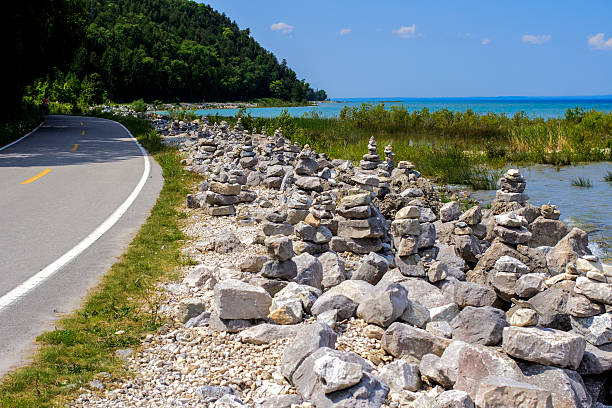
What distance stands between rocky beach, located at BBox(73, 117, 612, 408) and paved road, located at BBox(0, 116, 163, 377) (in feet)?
3.73

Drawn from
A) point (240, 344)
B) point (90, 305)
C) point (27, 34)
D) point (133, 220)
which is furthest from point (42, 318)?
point (27, 34)

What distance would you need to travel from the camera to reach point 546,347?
366 cm

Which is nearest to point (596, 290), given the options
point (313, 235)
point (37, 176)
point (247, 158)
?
point (313, 235)

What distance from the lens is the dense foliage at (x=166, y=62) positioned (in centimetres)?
9462

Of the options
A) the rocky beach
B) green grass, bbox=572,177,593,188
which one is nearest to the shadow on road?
the rocky beach

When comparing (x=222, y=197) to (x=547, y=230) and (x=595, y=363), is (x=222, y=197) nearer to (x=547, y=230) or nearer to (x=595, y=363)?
(x=547, y=230)

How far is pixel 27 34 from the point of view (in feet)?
95.1

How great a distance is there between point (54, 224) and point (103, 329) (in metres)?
5.16

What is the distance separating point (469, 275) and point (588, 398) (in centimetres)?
292

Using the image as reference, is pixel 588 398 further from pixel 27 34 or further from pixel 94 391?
pixel 27 34

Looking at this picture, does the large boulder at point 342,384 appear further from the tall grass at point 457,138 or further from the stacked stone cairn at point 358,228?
the tall grass at point 457,138

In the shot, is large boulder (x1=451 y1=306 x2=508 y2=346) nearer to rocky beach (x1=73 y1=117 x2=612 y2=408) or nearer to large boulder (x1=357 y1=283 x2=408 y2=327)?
rocky beach (x1=73 y1=117 x2=612 y2=408)

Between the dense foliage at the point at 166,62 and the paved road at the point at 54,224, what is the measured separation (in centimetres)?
4254

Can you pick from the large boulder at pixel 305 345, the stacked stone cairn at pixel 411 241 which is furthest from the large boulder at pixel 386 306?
the stacked stone cairn at pixel 411 241
